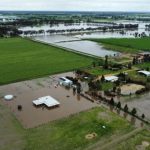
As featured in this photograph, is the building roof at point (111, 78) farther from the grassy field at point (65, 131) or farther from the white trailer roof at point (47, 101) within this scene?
the grassy field at point (65, 131)

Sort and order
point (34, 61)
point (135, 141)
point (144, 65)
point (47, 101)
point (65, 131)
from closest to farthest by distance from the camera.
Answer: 1. point (135, 141)
2. point (65, 131)
3. point (47, 101)
4. point (144, 65)
5. point (34, 61)

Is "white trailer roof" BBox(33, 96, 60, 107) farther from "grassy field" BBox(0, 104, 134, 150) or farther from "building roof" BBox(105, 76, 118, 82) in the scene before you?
"building roof" BBox(105, 76, 118, 82)

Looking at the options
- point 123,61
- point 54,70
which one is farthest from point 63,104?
point 123,61

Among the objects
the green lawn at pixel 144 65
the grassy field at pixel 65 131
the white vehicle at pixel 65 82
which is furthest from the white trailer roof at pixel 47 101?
the green lawn at pixel 144 65

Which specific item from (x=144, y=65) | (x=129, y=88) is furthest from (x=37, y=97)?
(x=144, y=65)

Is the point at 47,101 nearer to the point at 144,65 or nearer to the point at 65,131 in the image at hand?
the point at 65,131

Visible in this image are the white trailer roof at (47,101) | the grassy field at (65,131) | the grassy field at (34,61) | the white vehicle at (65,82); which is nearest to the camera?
the grassy field at (65,131)
